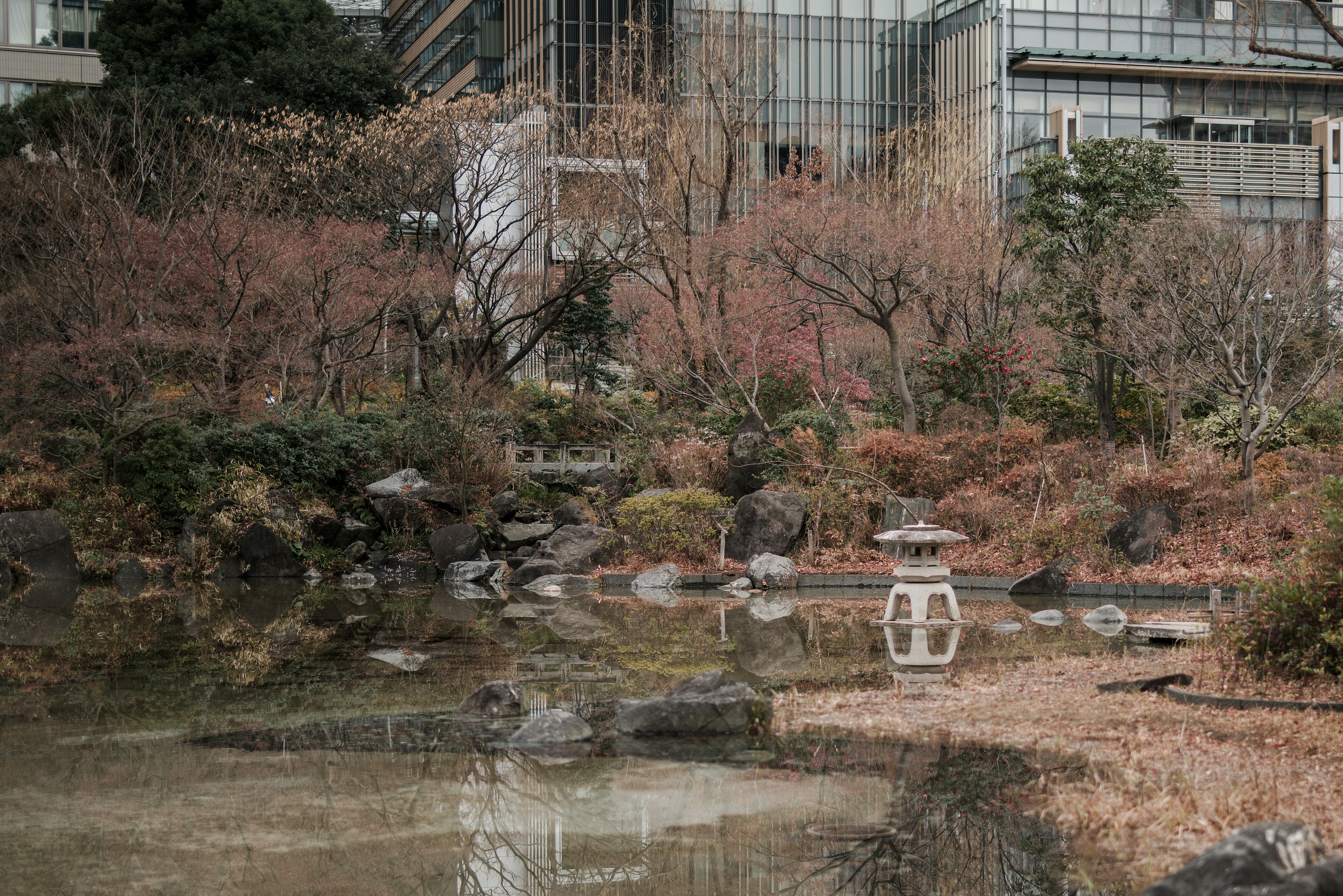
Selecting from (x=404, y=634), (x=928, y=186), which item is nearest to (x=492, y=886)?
(x=404, y=634)

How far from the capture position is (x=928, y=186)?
28469mm

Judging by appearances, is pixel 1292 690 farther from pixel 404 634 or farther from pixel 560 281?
pixel 560 281

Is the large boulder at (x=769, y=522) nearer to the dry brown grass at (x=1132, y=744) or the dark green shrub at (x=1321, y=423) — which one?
the dry brown grass at (x=1132, y=744)

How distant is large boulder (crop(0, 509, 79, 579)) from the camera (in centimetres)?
1800

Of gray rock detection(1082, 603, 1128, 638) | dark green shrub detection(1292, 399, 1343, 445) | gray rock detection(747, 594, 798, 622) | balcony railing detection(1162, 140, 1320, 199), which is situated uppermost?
balcony railing detection(1162, 140, 1320, 199)

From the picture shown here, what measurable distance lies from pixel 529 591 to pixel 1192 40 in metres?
37.2

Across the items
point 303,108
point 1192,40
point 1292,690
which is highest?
point 1192,40

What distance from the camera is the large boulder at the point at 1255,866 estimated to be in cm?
352

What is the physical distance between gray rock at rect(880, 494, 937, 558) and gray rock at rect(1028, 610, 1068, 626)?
381cm

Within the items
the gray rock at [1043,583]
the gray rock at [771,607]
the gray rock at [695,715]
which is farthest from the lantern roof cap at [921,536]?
the gray rock at [1043,583]

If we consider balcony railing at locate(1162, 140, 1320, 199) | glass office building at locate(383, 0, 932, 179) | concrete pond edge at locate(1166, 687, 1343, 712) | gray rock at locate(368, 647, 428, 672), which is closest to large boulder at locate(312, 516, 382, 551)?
gray rock at locate(368, 647, 428, 672)

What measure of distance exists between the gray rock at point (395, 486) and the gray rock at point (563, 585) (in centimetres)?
370

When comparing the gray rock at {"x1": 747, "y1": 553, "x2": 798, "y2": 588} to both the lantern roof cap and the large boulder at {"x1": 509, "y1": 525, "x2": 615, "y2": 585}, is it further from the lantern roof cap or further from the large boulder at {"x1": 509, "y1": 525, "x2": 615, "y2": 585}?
the lantern roof cap

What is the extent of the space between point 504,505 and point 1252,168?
31920 millimetres
